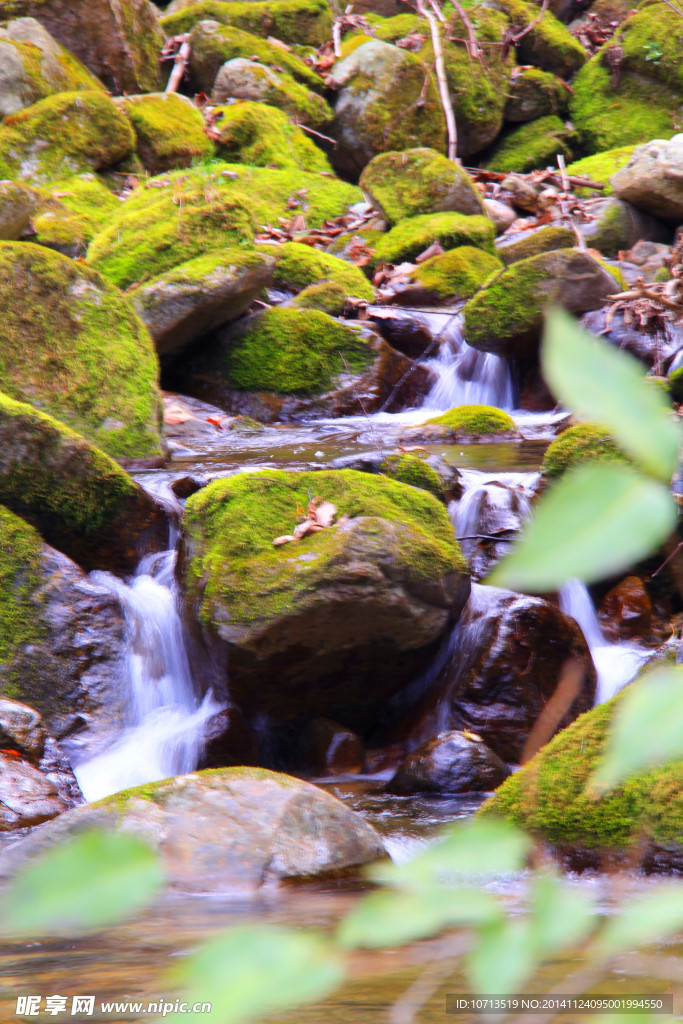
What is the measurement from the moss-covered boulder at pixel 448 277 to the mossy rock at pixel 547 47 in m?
8.52

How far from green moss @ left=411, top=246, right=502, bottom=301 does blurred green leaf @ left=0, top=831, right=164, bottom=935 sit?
10.5 meters

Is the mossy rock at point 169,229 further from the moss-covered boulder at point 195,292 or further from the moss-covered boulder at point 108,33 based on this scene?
the moss-covered boulder at point 108,33

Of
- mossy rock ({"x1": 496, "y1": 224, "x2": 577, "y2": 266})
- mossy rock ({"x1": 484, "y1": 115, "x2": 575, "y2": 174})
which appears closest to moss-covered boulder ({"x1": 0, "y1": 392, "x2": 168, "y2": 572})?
mossy rock ({"x1": 496, "y1": 224, "x2": 577, "y2": 266})

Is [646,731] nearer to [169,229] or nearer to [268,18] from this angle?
[169,229]

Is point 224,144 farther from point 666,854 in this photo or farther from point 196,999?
point 196,999

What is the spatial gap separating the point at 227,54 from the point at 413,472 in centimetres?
1244

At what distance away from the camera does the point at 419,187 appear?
480 inches

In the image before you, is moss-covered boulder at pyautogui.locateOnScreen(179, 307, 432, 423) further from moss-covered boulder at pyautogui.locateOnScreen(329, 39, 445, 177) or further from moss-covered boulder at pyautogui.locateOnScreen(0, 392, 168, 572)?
moss-covered boulder at pyautogui.locateOnScreen(329, 39, 445, 177)

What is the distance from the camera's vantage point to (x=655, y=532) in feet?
1.06

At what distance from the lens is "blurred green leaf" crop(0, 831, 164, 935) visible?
37cm

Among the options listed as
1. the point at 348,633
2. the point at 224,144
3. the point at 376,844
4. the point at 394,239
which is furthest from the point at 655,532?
the point at 224,144

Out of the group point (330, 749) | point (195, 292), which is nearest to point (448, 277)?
point (195, 292)

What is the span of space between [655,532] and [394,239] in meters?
11.8

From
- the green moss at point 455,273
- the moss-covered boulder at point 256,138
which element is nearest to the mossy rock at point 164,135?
the moss-covered boulder at point 256,138
